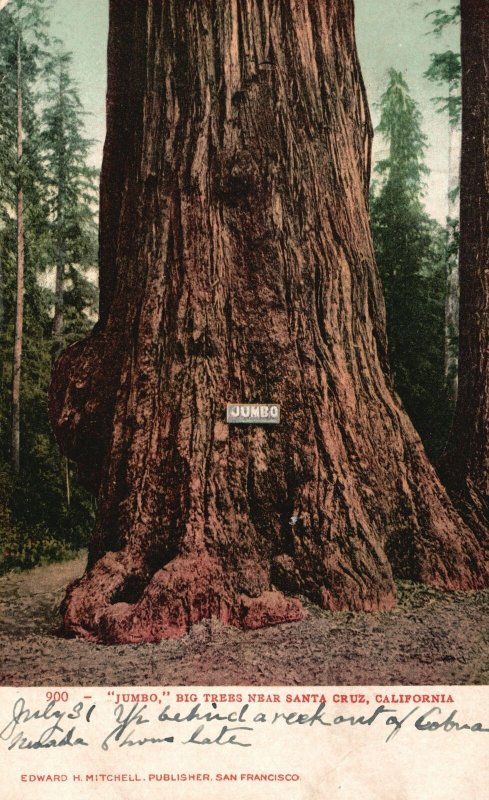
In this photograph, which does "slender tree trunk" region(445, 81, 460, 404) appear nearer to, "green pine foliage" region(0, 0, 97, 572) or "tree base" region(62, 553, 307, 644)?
"green pine foliage" region(0, 0, 97, 572)

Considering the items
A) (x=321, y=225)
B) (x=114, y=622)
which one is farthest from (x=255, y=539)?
(x=321, y=225)

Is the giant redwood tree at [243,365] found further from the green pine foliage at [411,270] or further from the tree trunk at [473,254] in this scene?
the green pine foliage at [411,270]

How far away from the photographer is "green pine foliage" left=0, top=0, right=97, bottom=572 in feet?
17.0

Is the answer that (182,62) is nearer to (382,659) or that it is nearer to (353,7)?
(353,7)

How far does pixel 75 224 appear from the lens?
6.98m

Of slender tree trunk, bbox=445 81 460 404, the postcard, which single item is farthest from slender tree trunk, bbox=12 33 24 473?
slender tree trunk, bbox=445 81 460 404

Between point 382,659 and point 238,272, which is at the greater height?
point 238,272

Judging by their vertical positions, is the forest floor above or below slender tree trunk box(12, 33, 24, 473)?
below

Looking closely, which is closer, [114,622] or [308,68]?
[114,622]

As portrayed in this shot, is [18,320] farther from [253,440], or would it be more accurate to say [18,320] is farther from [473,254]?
[473,254]

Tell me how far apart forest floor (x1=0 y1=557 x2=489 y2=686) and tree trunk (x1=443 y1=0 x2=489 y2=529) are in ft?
4.62

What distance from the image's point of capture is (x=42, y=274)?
690cm

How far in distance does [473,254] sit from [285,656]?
3.04 m

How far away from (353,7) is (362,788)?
4522 millimetres
